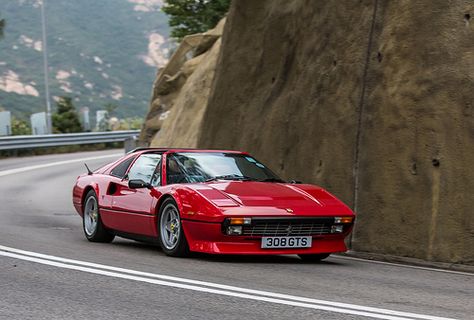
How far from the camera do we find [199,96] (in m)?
27.6

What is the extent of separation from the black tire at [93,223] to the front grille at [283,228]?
9.57 feet

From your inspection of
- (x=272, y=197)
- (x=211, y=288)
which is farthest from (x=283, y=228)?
(x=211, y=288)

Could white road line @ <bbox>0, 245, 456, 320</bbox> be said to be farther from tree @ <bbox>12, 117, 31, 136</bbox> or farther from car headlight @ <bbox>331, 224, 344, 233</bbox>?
tree @ <bbox>12, 117, 31, 136</bbox>

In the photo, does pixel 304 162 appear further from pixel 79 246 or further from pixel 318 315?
pixel 318 315

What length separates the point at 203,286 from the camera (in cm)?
814

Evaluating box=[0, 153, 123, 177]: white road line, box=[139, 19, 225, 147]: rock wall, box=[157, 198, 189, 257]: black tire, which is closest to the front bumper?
box=[157, 198, 189, 257]: black tire

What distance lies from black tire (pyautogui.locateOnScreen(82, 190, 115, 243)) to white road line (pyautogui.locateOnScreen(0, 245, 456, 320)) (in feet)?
6.35

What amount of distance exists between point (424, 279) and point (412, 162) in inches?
96.3

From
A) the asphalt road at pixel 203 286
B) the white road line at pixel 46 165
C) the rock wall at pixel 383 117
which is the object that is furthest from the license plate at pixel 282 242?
the white road line at pixel 46 165

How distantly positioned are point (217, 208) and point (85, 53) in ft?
462

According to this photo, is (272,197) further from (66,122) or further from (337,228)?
(66,122)

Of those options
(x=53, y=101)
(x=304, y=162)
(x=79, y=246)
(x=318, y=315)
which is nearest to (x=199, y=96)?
(x=304, y=162)

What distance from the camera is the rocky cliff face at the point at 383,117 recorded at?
1093 centimetres

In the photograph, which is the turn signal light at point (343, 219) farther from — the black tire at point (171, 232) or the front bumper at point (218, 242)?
the black tire at point (171, 232)
